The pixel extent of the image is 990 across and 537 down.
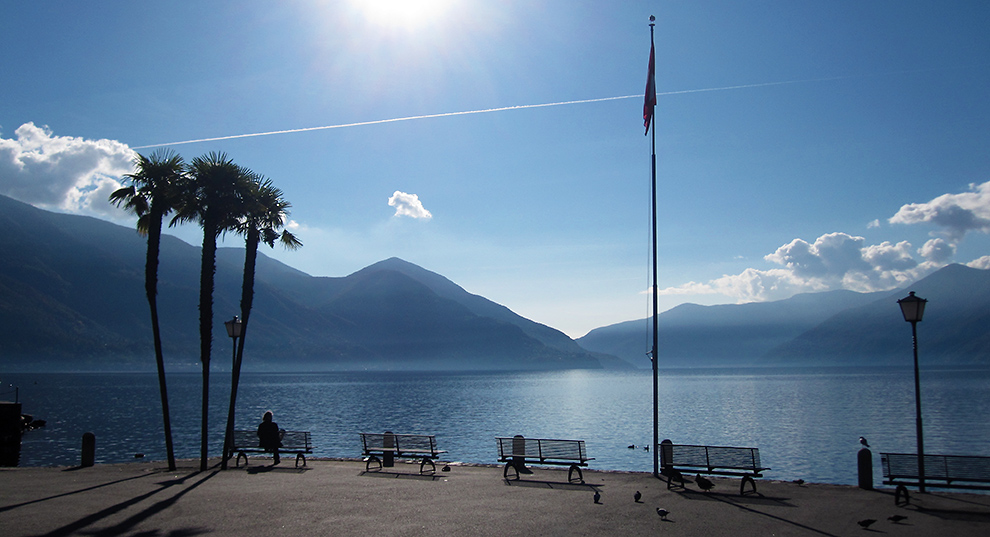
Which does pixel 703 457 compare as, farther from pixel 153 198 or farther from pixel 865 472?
pixel 153 198

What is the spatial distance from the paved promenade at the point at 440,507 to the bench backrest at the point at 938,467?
53 cm

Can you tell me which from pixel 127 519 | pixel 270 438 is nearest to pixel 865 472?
pixel 127 519

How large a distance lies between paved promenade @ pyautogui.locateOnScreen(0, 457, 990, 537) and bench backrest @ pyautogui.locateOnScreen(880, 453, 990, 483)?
529 mm

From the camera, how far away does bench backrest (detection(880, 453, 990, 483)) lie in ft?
55.1

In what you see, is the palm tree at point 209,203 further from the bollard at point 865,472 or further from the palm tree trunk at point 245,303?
the bollard at point 865,472

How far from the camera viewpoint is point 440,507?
15.0m

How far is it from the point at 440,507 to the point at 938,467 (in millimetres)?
13123

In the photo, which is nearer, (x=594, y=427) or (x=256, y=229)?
(x=256, y=229)

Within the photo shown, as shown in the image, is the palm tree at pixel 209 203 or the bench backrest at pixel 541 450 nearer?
the bench backrest at pixel 541 450

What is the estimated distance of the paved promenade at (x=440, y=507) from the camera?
1276 cm

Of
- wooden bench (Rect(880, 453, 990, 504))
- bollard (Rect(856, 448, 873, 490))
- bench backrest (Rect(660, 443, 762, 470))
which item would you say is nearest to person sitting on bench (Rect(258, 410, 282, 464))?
bench backrest (Rect(660, 443, 762, 470))

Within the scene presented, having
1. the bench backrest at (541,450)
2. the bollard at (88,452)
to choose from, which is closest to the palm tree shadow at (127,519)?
the bollard at (88,452)

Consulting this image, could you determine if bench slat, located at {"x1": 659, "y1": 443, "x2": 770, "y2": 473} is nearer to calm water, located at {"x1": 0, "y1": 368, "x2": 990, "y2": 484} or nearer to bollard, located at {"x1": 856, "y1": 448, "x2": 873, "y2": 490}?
bollard, located at {"x1": 856, "y1": 448, "x2": 873, "y2": 490}

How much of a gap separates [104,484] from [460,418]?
55.2 metres
